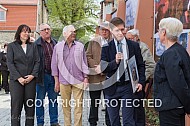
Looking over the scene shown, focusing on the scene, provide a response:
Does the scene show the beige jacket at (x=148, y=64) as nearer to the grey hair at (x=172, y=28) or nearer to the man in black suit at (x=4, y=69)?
the grey hair at (x=172, y=28)

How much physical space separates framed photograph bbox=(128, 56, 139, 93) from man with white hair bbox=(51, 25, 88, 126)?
1748mm

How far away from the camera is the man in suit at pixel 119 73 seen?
547 cm

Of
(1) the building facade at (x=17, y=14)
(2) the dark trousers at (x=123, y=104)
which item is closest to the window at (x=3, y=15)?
(1) the building facade at (x=17, y=14)

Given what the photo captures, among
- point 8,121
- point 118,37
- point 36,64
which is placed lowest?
point 8,121

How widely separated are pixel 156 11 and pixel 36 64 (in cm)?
341

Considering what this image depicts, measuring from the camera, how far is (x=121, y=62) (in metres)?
5.45

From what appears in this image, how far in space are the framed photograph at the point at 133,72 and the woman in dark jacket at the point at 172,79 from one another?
127 centimetres

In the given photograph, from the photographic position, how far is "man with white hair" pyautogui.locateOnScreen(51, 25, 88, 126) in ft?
23.1

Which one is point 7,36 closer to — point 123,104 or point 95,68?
point 95,68

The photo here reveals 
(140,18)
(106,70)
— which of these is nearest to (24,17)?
(140,18)

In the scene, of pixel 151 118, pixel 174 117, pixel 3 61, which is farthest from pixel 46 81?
pixel 3 61

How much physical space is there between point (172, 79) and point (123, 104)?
5.57ft

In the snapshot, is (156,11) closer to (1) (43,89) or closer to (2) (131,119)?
(1) (43,89)

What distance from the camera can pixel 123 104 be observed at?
Result: 552 cm
